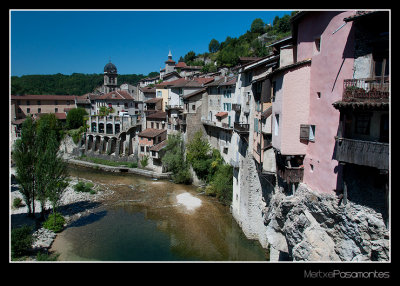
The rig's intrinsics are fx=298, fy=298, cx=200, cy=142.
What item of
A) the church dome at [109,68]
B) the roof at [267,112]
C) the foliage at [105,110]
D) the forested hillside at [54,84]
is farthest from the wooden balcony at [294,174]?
the church dome at [109,68]

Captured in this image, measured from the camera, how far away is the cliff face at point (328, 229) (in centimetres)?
990

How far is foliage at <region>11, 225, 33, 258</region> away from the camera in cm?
1804

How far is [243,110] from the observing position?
25.4 meters

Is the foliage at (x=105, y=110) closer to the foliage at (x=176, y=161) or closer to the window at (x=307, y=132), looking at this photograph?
the foliage at (x=176, y=161)

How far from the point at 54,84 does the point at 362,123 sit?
341ft

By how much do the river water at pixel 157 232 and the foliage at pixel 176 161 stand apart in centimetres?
332

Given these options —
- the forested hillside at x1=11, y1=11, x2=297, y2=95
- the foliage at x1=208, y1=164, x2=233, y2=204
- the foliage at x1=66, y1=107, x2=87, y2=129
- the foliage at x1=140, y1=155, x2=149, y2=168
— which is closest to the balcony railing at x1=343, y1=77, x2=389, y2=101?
the foliage at x1=208, y1=164, x2=233, y2=204

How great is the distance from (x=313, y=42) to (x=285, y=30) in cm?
9570

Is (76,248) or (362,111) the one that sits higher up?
(362,111)

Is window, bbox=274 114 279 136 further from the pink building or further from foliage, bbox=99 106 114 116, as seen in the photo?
foliage, bbox=99 106 114 116

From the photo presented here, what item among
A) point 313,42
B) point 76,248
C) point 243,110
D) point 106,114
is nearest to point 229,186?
point 243,110

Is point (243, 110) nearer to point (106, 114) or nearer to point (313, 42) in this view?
point (313, 42)
